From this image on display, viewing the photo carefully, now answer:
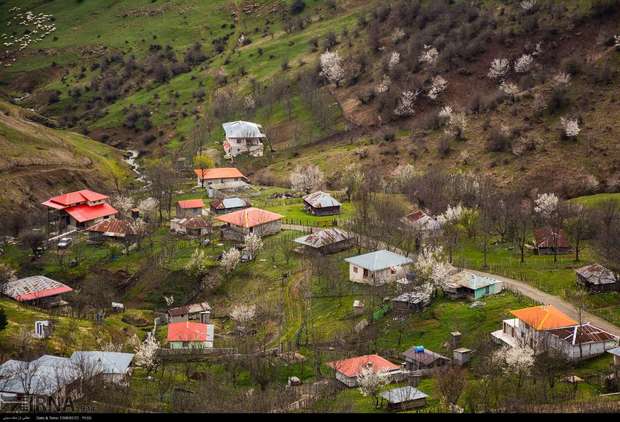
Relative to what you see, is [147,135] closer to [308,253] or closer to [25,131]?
[25,131]

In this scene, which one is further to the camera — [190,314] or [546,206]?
[546,206]

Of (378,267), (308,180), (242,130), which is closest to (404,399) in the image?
(378,267)

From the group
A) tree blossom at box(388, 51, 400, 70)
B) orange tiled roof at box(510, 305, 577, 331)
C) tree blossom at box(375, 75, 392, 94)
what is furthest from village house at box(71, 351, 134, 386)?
tree blossom at box(388, 51, 400, 70)

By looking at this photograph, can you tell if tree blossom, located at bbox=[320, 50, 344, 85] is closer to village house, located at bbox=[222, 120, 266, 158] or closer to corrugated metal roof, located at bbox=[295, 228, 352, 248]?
village house, located at bbox=[222, 120, 266, 158]

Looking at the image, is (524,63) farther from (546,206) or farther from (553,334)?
(553,334)

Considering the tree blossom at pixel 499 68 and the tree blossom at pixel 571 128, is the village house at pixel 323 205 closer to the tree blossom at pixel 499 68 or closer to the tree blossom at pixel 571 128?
the tree blossom at pixel 571 128

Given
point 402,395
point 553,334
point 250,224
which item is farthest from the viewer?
point 250,224

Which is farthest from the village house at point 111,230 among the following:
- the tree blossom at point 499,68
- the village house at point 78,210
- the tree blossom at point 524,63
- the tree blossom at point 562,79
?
the tree blossom at point 524,63
